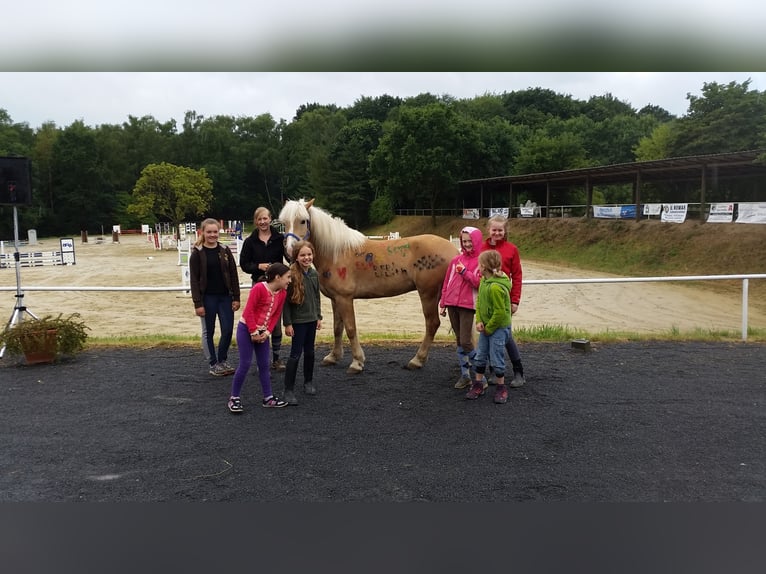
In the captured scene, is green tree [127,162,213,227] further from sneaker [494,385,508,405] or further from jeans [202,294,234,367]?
sneaker [494,385,508,405]

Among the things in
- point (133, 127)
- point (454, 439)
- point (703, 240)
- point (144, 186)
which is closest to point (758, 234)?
point (703, 240)

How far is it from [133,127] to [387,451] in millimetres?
41946

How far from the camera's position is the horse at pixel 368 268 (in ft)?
15.2

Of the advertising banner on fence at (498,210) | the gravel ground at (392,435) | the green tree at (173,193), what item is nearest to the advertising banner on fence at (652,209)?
the advertising banner on fence at (498,210)

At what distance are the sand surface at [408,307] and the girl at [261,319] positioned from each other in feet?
11.7

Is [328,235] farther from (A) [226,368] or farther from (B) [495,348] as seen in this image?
(B) [495,348]

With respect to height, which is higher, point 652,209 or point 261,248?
point 652,209

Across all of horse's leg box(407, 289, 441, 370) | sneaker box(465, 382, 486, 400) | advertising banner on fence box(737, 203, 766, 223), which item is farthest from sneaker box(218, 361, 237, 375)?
advertising banner on fence box(737, 203, 766, 223)

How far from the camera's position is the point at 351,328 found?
464cm

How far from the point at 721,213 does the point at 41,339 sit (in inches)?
792

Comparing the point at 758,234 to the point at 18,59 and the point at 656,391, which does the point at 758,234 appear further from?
the point at 18,59

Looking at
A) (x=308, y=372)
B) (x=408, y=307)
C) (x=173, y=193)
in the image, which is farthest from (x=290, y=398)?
(x=173, y=193)

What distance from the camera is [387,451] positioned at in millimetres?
2965

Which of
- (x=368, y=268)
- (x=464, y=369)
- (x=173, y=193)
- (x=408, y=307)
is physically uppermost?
(x=173, y=193)
